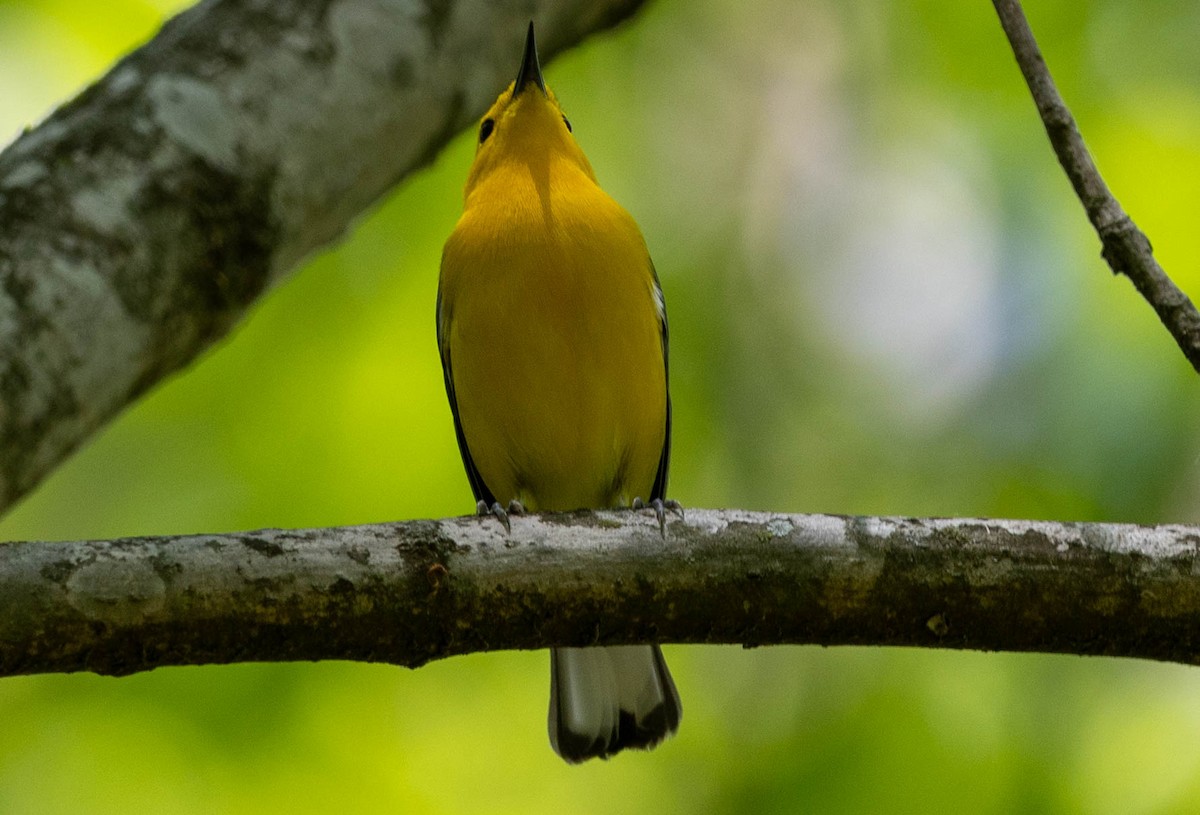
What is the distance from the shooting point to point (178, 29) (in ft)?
13.0

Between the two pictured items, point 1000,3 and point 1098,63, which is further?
point 1098,63

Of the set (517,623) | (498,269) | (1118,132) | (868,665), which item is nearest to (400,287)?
(498,269)

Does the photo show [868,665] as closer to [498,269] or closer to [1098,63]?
[498,269]

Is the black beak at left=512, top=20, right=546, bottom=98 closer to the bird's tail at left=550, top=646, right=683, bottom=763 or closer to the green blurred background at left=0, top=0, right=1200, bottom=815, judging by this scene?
the green blurred background at left=0, top=0, right=1200, bottom=815

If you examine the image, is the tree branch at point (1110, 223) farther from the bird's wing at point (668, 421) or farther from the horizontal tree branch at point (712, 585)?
the bird's wing at point (668, 421)

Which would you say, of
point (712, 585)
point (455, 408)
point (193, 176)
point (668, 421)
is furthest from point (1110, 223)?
point (455, 408)

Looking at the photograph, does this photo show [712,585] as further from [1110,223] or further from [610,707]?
[610,707]

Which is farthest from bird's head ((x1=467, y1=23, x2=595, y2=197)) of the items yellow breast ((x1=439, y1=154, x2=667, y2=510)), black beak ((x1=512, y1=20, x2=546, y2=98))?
yellow breast ((x1=439, y1=154, x2=667, y2=510))

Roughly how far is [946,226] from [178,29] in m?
4.38

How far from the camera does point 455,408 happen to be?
16.7 ft

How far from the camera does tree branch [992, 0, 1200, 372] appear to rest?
3211 mm

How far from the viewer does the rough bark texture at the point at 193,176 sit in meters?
3.28

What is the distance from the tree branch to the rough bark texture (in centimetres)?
190

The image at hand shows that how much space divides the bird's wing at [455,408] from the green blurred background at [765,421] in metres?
0.53
